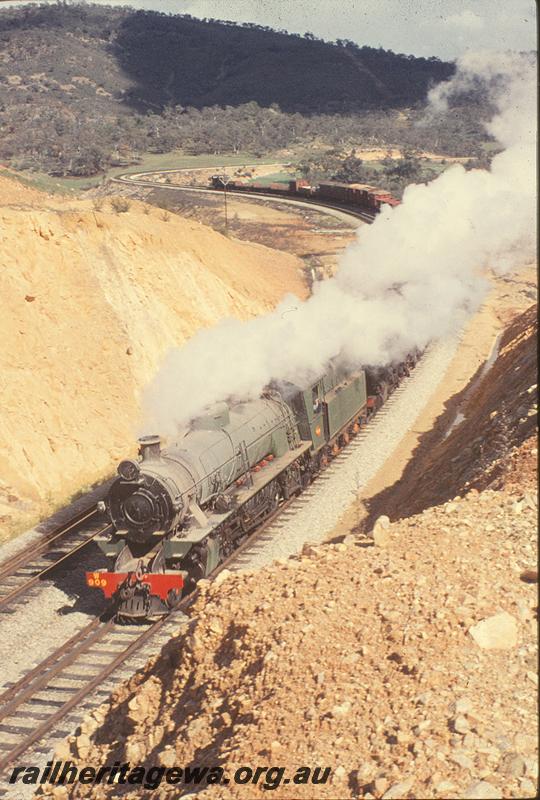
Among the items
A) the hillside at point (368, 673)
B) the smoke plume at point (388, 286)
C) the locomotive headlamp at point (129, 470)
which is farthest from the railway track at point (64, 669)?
the smoke plume at point (388, 286)

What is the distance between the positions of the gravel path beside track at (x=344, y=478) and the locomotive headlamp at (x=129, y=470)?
4191 millimetres

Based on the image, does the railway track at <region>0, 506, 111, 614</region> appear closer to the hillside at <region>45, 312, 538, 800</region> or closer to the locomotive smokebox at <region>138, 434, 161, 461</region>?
the locomotive smokebox at <region>138, 434, 161, 461</region>

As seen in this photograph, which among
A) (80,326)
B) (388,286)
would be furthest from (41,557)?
(388,286)

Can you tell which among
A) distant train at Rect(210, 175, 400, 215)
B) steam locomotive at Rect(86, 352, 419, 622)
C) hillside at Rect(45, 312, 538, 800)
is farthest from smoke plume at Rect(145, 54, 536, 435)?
distant train at Rect(210, 175, 400, 215)

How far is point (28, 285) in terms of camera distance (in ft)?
104

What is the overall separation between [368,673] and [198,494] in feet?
29.4

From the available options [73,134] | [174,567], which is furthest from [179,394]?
[73,134]

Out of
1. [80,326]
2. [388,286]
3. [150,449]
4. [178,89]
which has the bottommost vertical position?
[80,326]

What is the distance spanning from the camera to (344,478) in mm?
26906

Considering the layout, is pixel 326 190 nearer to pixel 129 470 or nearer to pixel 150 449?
pixel 150 449

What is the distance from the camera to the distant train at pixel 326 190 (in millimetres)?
69238

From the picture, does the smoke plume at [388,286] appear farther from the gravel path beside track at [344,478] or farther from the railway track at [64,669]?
the railway track at [64,669]

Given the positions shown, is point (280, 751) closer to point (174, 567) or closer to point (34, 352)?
point (174, 567)

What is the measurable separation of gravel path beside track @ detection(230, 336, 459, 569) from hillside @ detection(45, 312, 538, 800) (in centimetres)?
632
